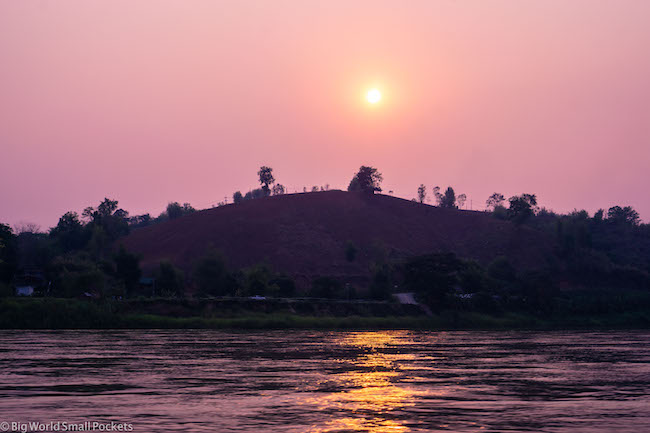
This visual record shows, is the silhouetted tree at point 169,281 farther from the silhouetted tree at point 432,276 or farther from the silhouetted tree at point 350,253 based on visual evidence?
the silhouetted tree at point 350,253

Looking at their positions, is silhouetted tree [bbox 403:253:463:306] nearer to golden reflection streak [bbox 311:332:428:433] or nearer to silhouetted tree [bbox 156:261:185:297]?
silhouetted tree [bbox 156:261:185:297]

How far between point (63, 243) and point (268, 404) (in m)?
179

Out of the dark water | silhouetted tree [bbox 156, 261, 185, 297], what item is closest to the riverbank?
silhouetted tree [bbox 156, 261, 185, 297]

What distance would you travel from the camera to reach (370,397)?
36.1m

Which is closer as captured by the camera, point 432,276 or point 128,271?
point 432,276

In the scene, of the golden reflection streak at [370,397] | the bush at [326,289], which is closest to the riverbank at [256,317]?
the bush at [326,289]

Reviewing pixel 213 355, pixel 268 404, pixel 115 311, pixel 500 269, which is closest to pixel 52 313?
pixel 115 311

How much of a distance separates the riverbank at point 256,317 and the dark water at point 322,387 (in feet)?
91.5

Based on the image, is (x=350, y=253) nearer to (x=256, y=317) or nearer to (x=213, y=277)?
(x=213, y=277)

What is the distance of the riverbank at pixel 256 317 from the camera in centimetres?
9562

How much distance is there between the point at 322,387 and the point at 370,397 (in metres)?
4.25

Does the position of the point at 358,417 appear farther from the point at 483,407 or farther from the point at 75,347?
the point at 75,347

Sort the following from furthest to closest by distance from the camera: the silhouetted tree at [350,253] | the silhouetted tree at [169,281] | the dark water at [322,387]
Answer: the silhouetted tree at [350,253]
the silhouetted tree at [169,281]
the dark water at [322,387]

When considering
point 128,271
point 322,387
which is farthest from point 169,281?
point 322,387
